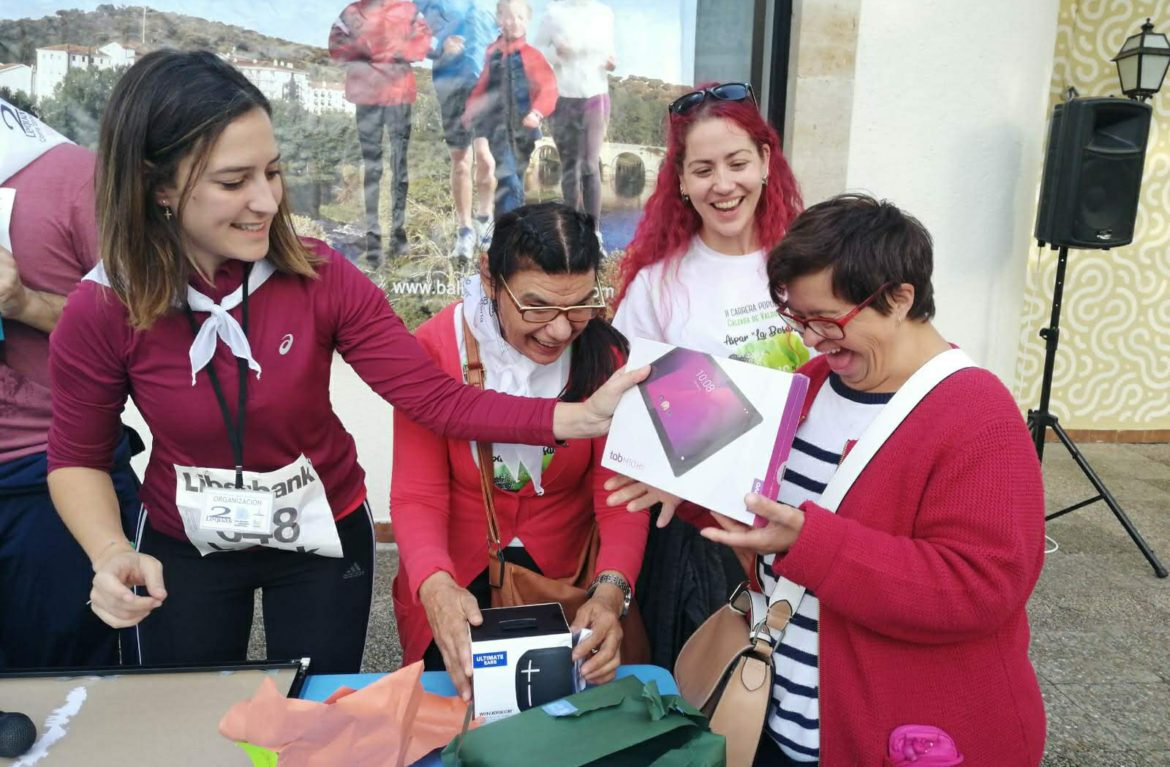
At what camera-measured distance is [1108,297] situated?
251 inches

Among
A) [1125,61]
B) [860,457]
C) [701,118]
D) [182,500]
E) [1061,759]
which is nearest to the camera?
[860,457]

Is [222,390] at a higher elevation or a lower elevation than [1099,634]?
higher

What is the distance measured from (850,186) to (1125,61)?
2606 millimetres

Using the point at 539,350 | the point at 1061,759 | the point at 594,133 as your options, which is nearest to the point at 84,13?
the point at 594,133

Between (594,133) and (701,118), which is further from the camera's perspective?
(594,133)

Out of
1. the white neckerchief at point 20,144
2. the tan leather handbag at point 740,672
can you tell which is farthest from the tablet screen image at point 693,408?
the white neckerchief at point 20,144

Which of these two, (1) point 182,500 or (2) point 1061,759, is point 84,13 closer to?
(1) point 182,500

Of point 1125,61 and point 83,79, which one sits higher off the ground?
point 1125,61

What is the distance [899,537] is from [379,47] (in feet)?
11.9

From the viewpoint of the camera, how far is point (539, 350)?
6.30ft

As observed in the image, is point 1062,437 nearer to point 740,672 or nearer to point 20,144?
point 740,672

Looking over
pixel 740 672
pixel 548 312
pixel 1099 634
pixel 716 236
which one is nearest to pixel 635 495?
pixel 740 672

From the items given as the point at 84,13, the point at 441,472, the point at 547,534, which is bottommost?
the point at 547,534

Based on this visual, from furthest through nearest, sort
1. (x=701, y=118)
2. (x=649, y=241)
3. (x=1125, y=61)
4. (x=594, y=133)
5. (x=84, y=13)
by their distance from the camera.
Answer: (x=1125, y=61)
(x=594, y=133)
(x=84, y=13)
(x=649, y=241)
(x=701, y=118)
